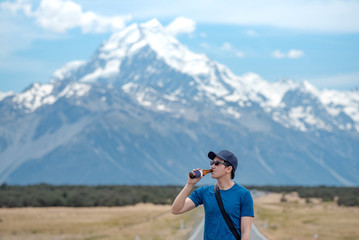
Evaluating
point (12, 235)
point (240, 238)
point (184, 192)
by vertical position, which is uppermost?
point (184, 192)

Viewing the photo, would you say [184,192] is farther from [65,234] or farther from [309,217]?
[309,217]

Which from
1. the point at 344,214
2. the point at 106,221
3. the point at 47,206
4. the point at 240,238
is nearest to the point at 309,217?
the point at 344,214

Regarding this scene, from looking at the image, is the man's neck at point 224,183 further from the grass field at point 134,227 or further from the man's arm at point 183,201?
the grass field at point 134,227

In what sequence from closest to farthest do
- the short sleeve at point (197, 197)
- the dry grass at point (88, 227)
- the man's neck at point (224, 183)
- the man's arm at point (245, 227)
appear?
the man's arm at point (245, 227) → the man's neck at point (224, 183) → the short sleeve at point (197, 197) → the dry grass at point (88, 227)

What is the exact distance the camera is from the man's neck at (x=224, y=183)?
8.98 m

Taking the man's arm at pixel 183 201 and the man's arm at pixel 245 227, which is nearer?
the man's arm at pixel 183 201

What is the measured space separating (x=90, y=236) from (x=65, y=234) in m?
2.45

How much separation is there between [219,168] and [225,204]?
45 cm

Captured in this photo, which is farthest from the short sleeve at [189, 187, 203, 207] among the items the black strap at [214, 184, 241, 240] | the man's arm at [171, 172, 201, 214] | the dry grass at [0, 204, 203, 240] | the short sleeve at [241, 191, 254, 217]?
the dry grass at [0, 204, 203, 240]

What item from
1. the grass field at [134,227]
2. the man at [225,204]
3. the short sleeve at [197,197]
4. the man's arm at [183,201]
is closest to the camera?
the man's arm at [183,201]

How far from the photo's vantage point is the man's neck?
8977mm

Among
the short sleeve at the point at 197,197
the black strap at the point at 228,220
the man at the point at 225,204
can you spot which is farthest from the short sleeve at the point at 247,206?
the short sleeve at the point at 197,197

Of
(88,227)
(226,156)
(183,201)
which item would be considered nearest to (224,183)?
(226,156)

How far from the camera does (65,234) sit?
38.2m
